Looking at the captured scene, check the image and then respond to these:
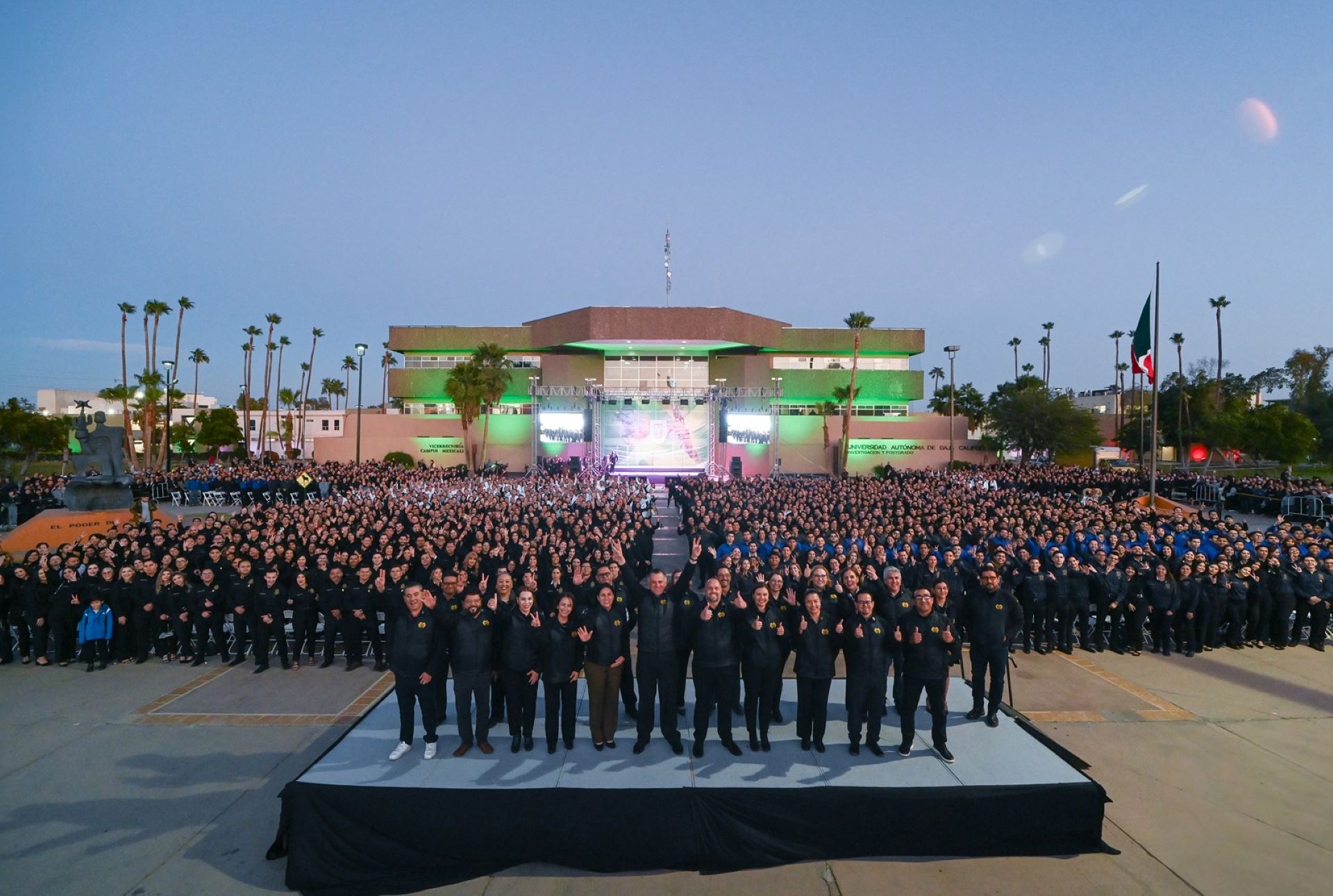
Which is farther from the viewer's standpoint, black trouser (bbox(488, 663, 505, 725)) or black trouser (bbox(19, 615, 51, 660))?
black trouser (bbox(19, 615, 51, 660))

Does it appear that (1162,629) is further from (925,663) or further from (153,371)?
(153,371)

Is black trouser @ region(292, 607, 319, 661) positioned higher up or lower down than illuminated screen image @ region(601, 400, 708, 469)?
lower down

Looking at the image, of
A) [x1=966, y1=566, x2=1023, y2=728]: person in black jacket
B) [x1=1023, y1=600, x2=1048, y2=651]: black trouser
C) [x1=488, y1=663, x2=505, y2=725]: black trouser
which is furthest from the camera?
[x1=1023, y1=600, x2=1048, y2=651]: black trouser

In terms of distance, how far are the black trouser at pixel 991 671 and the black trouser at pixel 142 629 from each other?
10.8 metres

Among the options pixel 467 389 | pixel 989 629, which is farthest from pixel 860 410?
pixel 989 629

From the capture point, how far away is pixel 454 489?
22641 millimetres

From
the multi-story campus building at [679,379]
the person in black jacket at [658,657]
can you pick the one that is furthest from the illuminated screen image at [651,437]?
the person in black jacket at [658,657]

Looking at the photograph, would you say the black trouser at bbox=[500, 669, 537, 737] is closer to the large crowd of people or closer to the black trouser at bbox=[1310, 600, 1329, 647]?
the large crowd of people

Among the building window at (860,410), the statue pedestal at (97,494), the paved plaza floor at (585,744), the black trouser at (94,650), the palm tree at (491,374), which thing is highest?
the palm tree at (491,374)

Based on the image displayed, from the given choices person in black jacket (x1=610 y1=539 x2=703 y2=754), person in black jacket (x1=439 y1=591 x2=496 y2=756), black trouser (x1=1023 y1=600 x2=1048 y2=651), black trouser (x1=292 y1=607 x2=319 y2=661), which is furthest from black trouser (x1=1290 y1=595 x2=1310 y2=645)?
black trouser (x1=292 y1=607 x2=319 y2=661)

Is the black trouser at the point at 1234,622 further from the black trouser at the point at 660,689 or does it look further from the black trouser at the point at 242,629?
the black trouser at the point at 242,629

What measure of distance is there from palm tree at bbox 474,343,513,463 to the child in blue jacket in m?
31.7

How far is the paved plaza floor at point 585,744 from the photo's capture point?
15.5 ft

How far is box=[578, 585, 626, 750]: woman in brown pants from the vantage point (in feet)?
19.5
